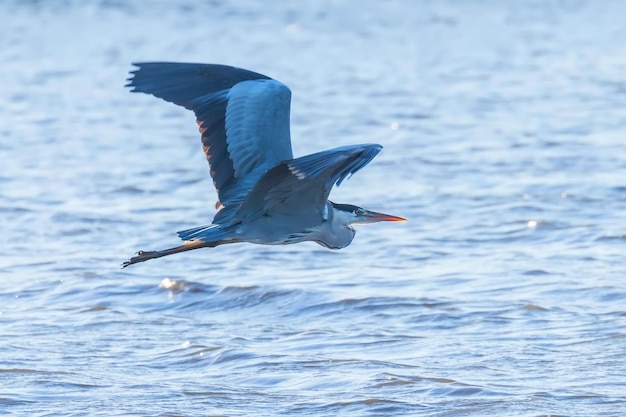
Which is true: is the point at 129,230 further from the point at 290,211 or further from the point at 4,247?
the point at 290,211

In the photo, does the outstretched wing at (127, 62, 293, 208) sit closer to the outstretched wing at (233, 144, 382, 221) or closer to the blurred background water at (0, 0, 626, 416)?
the outstretched wing at (233, 144, 382, 221)

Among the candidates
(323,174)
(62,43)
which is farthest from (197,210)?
(62,43)

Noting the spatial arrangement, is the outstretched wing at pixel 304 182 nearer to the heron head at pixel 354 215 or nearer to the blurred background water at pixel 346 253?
the heron head at pixel 354 215

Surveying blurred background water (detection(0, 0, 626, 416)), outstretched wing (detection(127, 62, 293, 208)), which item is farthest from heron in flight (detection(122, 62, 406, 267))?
blurred background water (detection(0, 0, 626, 416))

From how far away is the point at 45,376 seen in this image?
6539 millimetres

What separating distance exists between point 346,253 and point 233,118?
3425mm

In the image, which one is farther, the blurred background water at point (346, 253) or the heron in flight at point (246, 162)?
the blurred background water at point (346, 253)

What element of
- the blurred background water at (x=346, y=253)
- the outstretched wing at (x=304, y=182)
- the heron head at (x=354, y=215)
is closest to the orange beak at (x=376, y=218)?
the heron head at (x=354, y=215)

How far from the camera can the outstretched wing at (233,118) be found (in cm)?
587

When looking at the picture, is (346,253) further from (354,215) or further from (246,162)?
(246,162)

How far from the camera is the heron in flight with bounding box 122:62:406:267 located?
5688mm

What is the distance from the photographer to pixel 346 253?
9.21 metres

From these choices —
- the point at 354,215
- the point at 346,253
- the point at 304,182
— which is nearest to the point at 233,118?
the point at 304,182

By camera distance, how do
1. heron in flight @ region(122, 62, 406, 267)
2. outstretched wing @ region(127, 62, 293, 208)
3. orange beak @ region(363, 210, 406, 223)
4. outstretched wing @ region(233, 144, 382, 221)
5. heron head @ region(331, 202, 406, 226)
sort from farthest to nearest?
orange beak @ region(363, 210, 406, 223), heron head @ region(331, 202, 406, 226), outstretched wing @ region(127, 62, 293, 208), heron in flight @ region(122, 62, 406, 267), outstretched wing @ region(233, 144, 382, 221)
